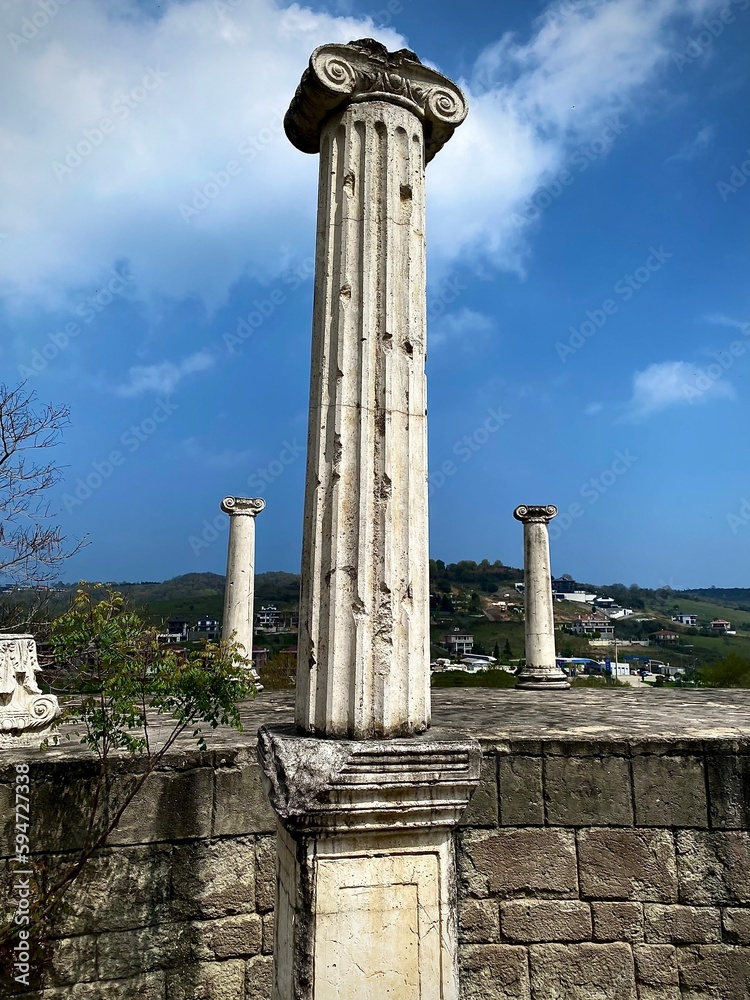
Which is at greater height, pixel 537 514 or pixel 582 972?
pixel 537 514

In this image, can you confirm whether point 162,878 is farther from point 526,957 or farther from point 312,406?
point 312,406

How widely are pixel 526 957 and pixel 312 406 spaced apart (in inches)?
170

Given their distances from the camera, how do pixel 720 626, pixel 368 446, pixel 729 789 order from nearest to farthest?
pixel 368 446
pixel 729 789
pixel 720 626

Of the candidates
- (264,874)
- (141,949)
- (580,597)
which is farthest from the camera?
(580,597)

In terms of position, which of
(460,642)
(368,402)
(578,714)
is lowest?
(578,714)

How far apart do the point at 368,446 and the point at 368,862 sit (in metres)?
1.60

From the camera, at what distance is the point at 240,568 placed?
1202 cm

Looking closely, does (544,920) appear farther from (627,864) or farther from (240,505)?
(240,505)

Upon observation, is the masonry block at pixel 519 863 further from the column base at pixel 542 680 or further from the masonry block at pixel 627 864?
the column base at pixel 542 680

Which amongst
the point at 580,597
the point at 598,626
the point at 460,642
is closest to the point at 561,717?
the point at 460,642

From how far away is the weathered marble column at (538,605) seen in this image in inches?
473

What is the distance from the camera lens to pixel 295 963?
238 cm

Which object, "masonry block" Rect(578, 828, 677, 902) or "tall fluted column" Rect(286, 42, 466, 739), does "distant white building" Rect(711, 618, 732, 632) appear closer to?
"masonry block" Rect(578, 828, 677, 902)

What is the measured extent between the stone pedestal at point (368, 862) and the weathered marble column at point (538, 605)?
32.4ft
